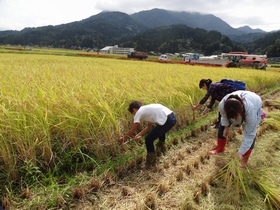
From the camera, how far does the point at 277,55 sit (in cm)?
4859

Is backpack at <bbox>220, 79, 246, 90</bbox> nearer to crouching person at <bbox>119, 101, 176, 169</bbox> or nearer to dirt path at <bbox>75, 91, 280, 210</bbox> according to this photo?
dirt path at <bbox>75, 91, 280, 210</bbox>

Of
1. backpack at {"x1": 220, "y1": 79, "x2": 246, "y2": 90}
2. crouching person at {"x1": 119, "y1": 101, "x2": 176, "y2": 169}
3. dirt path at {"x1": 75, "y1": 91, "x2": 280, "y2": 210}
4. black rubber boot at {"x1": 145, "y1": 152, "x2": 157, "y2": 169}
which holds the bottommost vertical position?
dirt path at {"x1": 75, "y1": 91, "x2": 280, "y2": 210}

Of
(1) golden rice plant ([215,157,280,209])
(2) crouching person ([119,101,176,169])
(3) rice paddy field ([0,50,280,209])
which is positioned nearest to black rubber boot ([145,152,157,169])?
(2) crouching person ([119,101,176,169])

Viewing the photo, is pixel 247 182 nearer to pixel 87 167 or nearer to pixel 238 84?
pixel 87 167

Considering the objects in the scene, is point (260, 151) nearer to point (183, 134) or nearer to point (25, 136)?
point (183, 134)

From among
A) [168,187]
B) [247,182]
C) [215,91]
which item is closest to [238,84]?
[215,91]

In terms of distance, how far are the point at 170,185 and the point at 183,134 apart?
1.44 metres

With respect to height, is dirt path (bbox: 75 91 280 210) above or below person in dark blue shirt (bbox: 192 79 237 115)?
below

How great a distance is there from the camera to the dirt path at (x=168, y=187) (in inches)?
72.7

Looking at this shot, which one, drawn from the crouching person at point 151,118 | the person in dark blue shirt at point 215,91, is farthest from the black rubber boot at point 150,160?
the person in dark blue shirt at point 215,91

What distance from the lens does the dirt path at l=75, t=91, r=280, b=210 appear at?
1846 mm

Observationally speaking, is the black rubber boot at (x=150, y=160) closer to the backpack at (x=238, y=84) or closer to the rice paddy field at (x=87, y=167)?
the rice paddy field at (x=87, y=167)

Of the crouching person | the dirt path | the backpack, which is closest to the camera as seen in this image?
the dirt path

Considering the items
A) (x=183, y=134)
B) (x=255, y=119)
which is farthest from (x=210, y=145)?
(x=255, y=119)
